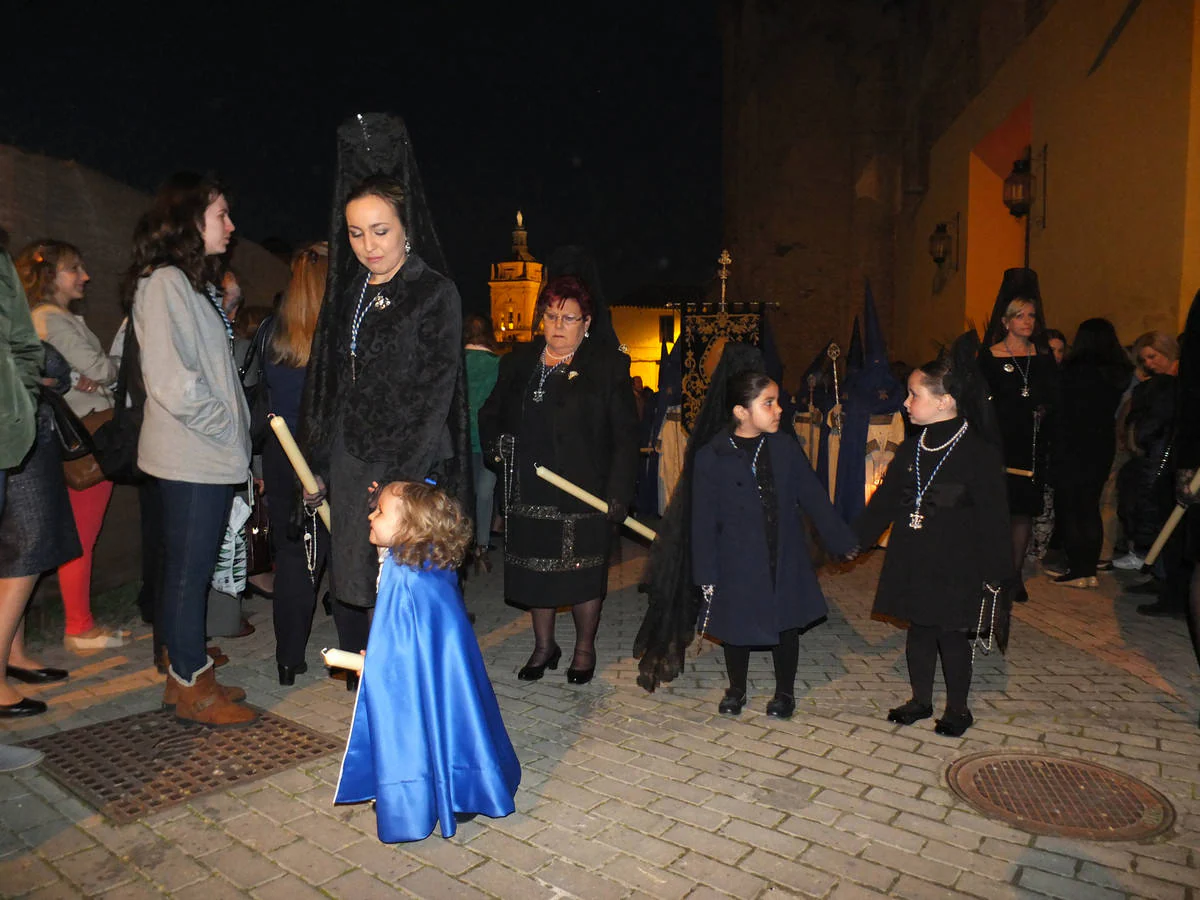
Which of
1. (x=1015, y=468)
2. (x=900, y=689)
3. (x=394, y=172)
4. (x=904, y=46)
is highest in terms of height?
(x=904, y=46)

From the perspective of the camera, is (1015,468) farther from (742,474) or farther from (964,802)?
(964,802)

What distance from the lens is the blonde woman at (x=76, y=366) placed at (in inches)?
210

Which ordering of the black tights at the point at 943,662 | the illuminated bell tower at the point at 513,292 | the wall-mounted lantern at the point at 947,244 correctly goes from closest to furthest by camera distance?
1. the black tights at the point at 943,662
2. the wall-mounted lantern at the point at 947,244
3. the illuminated bell tower at the point at 513,292

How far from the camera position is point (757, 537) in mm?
4520

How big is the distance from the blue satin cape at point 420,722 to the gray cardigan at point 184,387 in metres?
1.21

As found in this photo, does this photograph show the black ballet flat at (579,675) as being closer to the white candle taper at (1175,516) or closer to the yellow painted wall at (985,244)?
the white candle taper at (1175,516)

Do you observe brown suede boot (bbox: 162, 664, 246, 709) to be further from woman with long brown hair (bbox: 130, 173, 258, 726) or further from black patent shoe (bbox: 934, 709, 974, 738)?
black patent shoe (bbox: 934, 709, 974, 738)

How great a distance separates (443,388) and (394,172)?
929mm

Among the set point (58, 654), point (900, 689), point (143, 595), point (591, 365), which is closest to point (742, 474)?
point (591, 365)

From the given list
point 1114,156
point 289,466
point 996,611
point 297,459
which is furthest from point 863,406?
point 297,459

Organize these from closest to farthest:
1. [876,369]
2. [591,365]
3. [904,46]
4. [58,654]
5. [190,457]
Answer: [190,457] → [591,365] → [58,654] → [876,369] → [904,46]

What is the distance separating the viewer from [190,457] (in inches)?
157

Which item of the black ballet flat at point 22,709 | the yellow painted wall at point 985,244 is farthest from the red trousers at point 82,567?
the yellow painted wall at point 985,244

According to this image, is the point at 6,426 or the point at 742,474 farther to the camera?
the point at 742,474
